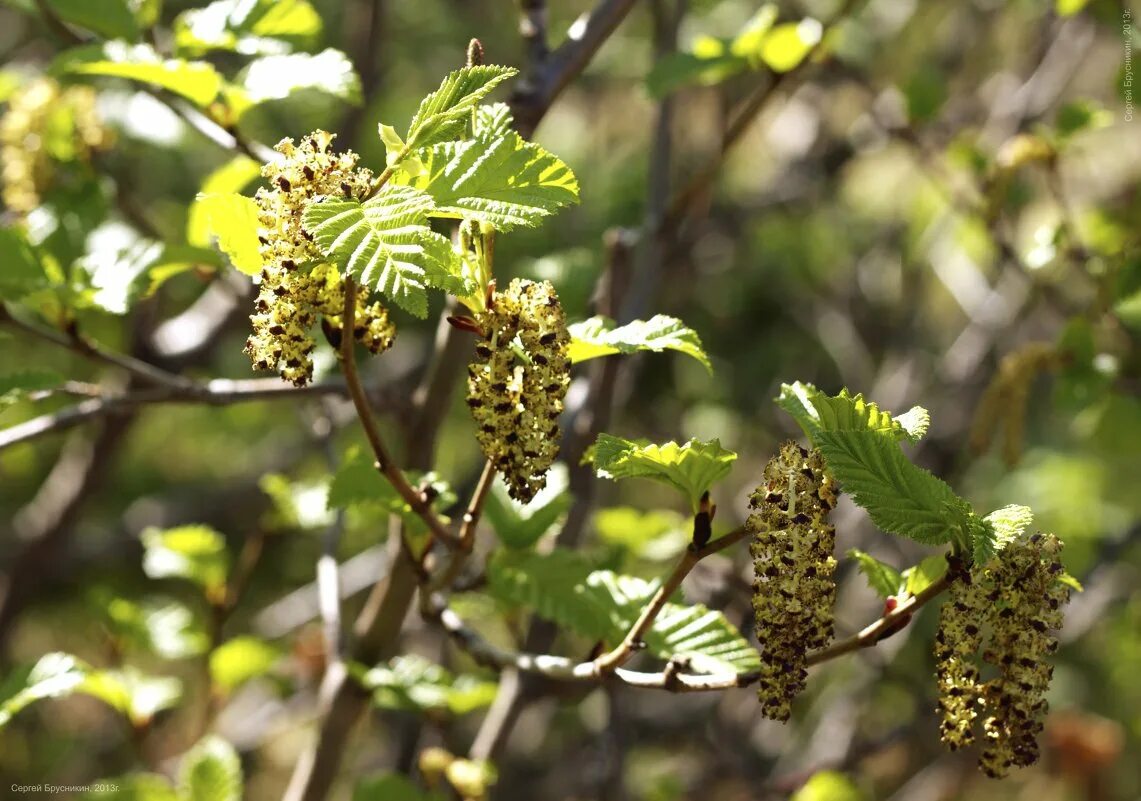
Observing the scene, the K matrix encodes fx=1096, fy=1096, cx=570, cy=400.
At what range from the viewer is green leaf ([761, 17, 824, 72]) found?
157 cm

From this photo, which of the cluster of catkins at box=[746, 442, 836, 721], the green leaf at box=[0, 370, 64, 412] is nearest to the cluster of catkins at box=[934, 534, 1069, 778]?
the cluster of catkins at box=[746, 442, 836, 721]

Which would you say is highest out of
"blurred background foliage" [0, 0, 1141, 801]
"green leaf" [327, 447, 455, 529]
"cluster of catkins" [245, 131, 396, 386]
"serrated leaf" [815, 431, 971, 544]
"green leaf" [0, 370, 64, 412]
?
"cluster of catkins" [245, 131, 396, 386]

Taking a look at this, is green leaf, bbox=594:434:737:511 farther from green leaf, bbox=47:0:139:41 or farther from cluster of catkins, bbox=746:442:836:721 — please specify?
green leaf, bbox=47:0:139:41

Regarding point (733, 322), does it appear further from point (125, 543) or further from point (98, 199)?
point (98, 199)

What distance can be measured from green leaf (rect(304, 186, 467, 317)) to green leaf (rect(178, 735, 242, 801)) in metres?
1.16

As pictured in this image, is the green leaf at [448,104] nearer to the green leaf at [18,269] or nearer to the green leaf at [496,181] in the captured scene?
the green leaf at [496,181]

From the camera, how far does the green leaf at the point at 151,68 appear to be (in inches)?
50.7

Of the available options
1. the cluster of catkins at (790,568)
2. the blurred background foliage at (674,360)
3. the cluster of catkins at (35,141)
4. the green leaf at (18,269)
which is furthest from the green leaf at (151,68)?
the cluster of catkins at (790,568)

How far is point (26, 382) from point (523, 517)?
627mm

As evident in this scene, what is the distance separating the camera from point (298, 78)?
4.46 ft

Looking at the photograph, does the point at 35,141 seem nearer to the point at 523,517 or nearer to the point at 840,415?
the point at 523,517

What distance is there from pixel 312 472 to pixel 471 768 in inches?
95.8

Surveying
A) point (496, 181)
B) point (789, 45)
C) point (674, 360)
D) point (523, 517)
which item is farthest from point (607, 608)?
point (674, 360)

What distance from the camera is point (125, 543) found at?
2922mm
